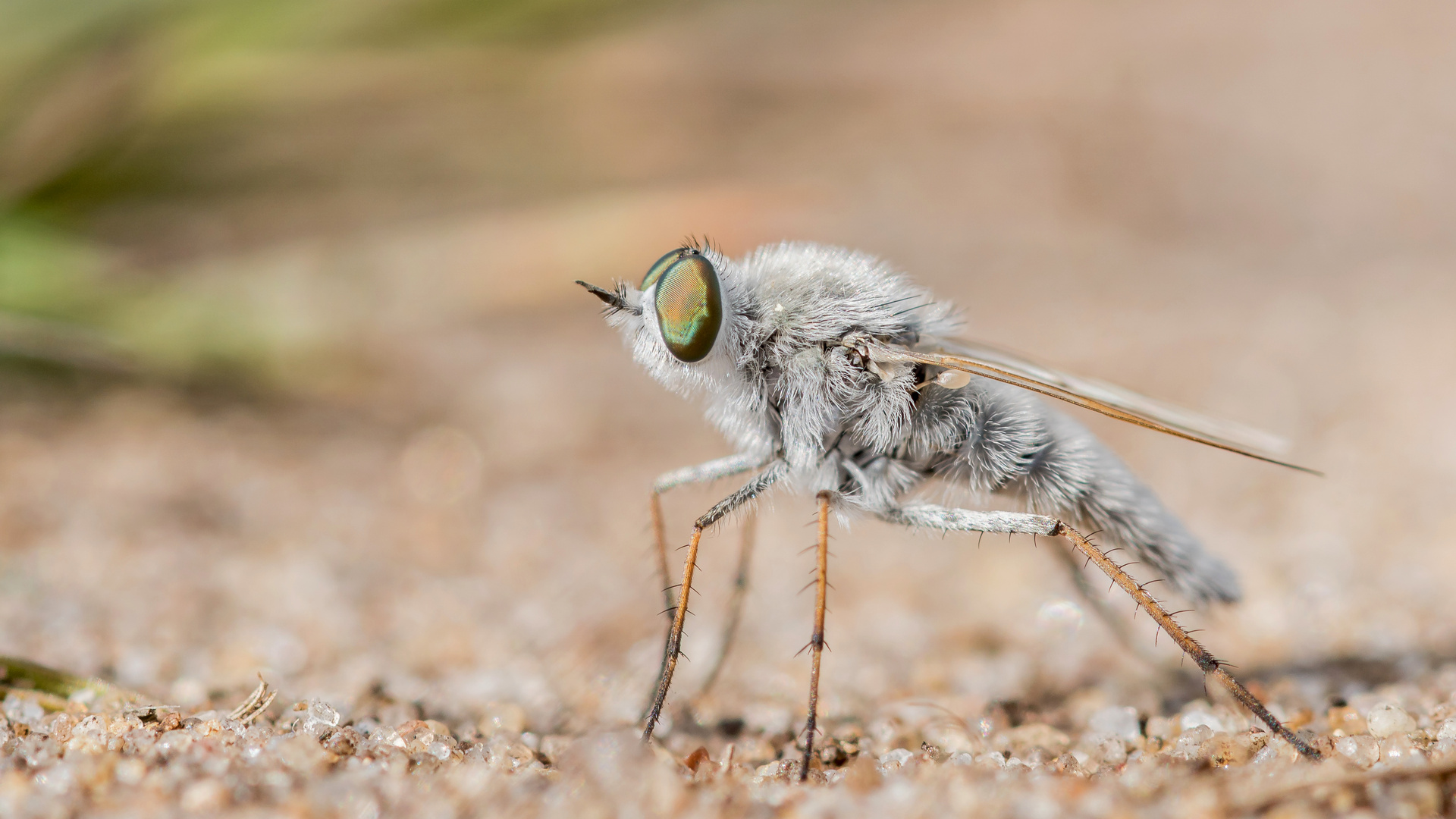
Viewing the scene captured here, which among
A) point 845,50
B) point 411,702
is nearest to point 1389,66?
point 845,50

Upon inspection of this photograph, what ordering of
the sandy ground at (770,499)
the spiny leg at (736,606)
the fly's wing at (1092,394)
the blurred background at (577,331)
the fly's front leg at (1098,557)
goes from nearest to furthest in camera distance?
the sandy ground at (770,499), the fly's front leg at (1098,557), the fly's wing at (1092,394), the spiny leg at (736,606), the blurred background at (577,331)

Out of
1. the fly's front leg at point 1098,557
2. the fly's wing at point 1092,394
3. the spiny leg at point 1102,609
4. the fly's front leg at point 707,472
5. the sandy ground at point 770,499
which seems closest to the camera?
the sandy ground at point 770,499

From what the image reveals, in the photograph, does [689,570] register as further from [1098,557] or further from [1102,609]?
[1102,609]

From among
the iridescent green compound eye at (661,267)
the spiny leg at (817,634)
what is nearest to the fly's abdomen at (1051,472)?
the spiny leg at (817,634)

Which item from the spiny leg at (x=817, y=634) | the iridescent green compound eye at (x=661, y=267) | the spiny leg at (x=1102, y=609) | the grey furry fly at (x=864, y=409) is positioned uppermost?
the iridescent green compound eye at (x=661, y=267)

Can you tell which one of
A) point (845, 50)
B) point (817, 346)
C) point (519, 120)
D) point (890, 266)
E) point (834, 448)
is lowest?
point (834, 448)

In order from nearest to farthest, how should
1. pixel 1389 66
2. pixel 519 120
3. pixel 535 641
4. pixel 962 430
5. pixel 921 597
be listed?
1. pixel 962 430
2. pixel 535 641
3. pixel 921 597
4. pixel 519 120
5. pixel 1389 66

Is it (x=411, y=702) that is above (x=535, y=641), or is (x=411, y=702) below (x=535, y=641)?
below

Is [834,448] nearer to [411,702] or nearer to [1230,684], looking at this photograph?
[1230,684]

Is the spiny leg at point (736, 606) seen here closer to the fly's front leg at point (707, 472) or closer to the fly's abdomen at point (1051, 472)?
the fly's front leg at point (707, 472)
